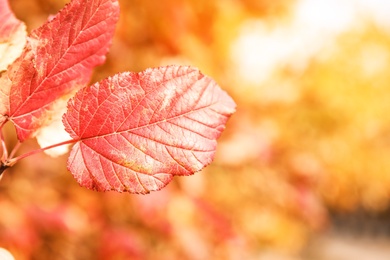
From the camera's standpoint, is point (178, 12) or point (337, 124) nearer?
point (178, 12)

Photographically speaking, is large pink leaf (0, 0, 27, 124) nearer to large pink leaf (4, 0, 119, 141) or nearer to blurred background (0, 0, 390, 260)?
large pink leaf (4, 0, 119, 141)

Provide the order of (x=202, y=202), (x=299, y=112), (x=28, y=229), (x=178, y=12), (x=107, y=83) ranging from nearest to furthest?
(x=107, y=83) → (x=28, y=229) → (x=178, y=12) → (x=202, y=202) → (x=299, y=112)

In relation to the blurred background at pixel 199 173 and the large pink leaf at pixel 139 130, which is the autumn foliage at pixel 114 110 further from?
the blurred background at pixel 199 173

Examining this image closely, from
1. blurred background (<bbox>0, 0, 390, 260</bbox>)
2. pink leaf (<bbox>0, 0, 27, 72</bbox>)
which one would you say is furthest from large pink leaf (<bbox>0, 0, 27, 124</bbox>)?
blurred background (<bbox>0, 0, 390, 260</bbox>)

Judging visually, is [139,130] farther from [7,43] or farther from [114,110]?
[7,43]

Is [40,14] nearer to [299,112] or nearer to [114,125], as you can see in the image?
[114,125]

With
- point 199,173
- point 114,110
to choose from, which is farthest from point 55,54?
point 199,173

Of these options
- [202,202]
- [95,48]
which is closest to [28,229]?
[202,202]
